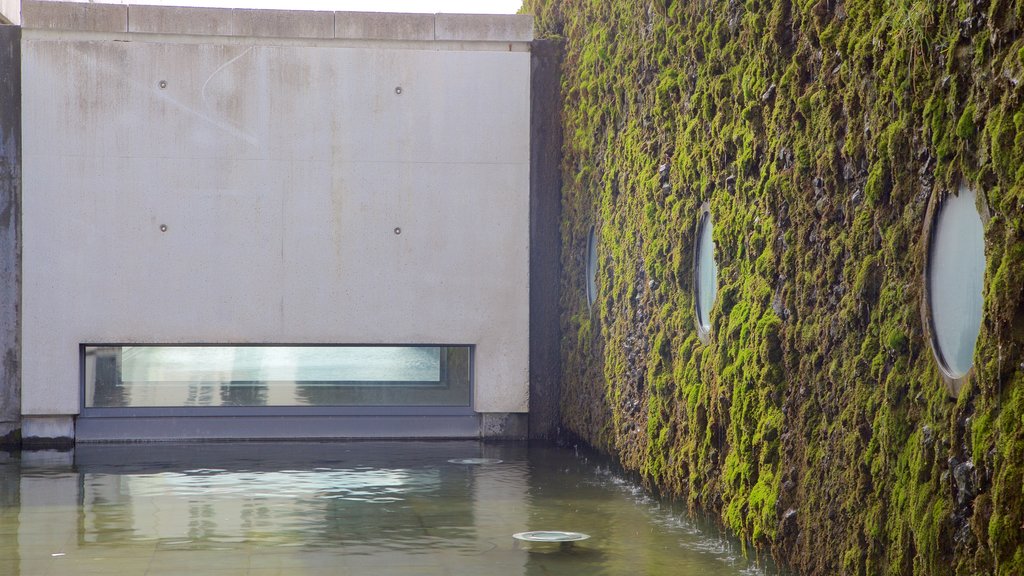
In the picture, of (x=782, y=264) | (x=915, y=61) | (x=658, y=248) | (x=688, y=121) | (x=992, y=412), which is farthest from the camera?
(x=658, y=248)

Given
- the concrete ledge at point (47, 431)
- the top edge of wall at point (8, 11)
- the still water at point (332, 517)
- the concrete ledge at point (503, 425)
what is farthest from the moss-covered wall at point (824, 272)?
the top edge of wall at point (8, 11)

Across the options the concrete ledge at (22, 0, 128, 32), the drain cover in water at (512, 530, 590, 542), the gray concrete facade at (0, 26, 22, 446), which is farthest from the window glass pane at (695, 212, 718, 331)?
the gray concrete facade at (0, 26, 22, 446)

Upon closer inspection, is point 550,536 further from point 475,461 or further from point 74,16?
point 74,16

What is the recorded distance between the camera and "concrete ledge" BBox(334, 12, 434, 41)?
11836mm

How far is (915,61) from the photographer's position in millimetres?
4152

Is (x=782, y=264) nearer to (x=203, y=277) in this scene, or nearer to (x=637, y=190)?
(x=637, y=190)

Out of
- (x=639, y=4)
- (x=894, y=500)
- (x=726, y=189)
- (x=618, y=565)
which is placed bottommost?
(x=618, y=565)

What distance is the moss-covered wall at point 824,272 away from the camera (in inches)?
145

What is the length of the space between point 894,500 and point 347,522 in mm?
3974

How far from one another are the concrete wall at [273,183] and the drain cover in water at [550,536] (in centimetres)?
506

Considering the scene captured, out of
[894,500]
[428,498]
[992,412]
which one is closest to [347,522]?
[428,498]

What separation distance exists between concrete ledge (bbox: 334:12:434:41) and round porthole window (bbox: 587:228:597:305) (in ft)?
9.27

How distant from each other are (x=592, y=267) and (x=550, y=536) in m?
4.34

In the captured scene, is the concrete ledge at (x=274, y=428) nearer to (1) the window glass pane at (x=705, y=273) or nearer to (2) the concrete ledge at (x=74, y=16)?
(2) the concrete ledge at (x=74, y=16)
